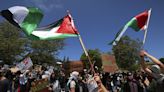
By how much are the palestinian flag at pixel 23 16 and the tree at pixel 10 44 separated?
45.4 m

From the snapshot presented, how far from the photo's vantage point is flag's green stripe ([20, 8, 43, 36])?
751cm

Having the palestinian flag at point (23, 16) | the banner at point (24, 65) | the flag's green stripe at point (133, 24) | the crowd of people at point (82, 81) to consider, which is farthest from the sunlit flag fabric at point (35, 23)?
the banner at point (24, 65)

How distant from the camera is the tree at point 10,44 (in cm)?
5366

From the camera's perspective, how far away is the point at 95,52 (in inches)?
3098

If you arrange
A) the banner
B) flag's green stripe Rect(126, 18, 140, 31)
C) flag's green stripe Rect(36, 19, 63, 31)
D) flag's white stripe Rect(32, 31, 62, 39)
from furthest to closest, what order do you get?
1. the banner
2. flag's green stripe Rect(126, 18, 140, 31)
3. flag's green stripe Rect(36, 19, 63, 31)
4. flag's white stripe Rect(32, 31, 62, 39)

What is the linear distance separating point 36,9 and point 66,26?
32.0 inches

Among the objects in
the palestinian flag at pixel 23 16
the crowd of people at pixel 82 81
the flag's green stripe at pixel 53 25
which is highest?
the palestinian flag at pixel 23 16

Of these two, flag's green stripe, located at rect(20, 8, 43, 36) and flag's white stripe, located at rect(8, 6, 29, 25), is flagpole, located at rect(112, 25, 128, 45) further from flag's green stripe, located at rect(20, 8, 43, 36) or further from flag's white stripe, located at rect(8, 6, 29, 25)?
flag's white stripe, located at rect(8, 6, 29, 25)

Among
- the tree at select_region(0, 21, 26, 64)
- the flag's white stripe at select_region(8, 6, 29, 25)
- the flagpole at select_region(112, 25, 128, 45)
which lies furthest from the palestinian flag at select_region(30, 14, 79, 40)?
the tree at select_region(0, 21, 26, 64)

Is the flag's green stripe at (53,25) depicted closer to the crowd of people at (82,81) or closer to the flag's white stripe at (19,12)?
A: the flag's white stripe at (19,12)

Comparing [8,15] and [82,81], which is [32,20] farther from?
[82,81]

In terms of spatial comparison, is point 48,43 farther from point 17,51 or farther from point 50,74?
point 50,74

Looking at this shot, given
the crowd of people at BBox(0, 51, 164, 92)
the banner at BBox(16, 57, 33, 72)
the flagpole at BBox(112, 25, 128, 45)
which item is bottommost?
the crowd of people at BBox(0, 51, 164, 92)

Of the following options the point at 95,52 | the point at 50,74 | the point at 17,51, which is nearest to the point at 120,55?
the point at 95,52
